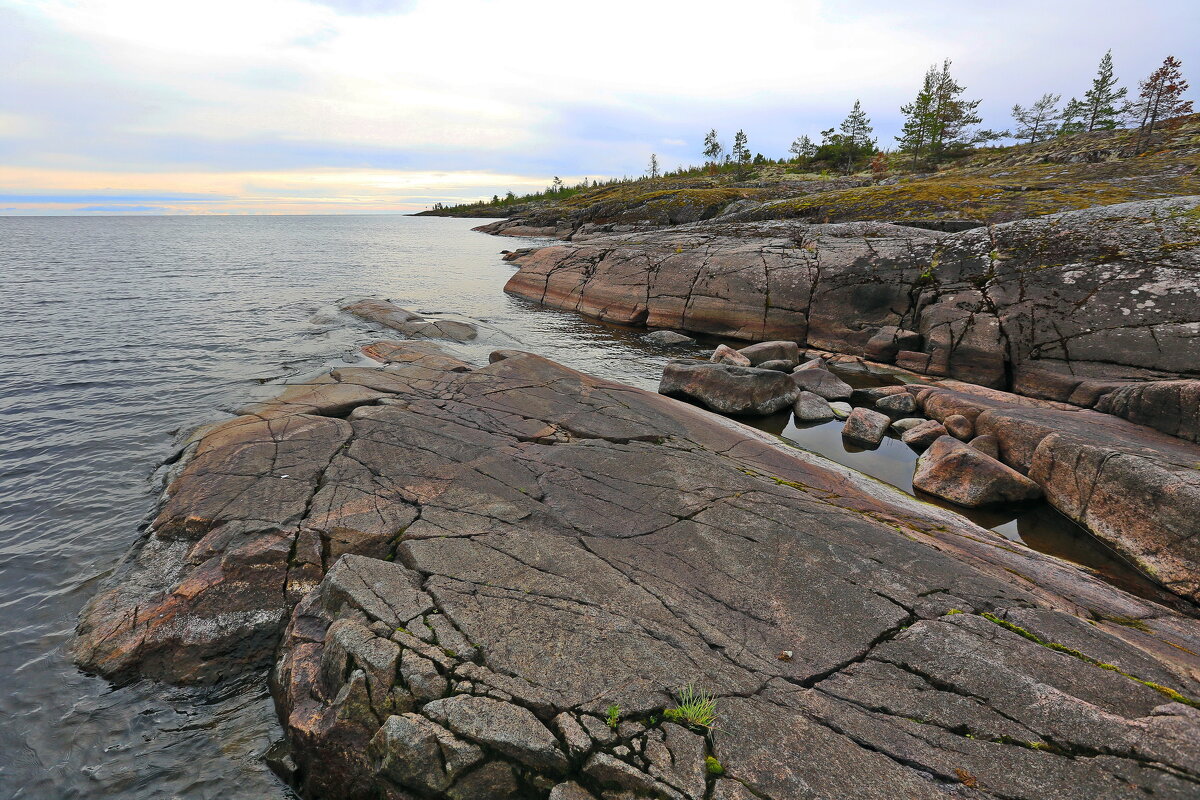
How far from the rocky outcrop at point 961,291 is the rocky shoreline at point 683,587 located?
18 centimetres

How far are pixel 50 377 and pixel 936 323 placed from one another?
25982 millimetres

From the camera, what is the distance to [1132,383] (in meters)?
11.4

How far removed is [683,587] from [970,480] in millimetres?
7060

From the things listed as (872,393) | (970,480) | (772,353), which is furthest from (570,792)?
(772,353)

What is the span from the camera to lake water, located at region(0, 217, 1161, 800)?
493cm

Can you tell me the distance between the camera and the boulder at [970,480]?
9.28 m

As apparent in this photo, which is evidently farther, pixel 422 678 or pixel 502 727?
pixel 422 678

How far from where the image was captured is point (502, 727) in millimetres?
3873

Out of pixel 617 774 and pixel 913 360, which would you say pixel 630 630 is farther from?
pixel 913 360

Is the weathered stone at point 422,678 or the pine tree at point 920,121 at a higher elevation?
the pine tree at point 920,121

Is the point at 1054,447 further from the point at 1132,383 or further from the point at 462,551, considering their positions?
the point at 462,551

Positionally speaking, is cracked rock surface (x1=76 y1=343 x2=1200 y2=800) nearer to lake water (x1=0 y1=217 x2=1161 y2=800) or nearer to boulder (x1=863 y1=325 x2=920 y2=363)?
lake water (x1=0 y1=217 x2=1161 y2=800)

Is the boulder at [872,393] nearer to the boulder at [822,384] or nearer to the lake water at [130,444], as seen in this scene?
the boulder at [822,384]

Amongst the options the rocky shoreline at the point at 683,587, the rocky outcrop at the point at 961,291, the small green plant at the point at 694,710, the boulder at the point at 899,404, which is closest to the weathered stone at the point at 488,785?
the rocky shoreline at the point at 683,587
